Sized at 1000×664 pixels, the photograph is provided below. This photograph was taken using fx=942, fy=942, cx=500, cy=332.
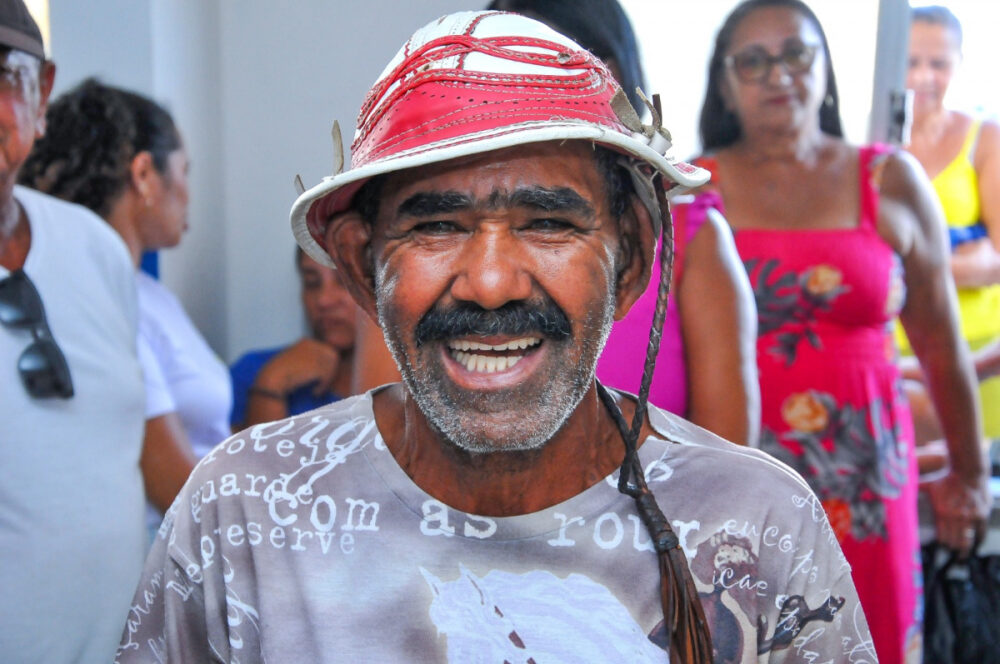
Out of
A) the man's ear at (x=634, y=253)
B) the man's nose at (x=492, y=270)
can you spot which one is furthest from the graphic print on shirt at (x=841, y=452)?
the man's nose at (x=492, y=270)

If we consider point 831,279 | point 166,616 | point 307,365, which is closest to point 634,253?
point 166,616

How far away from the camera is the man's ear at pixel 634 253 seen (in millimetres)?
1313

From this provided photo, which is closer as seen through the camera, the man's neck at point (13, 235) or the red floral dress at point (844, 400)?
the man's neck at point (13, 235)

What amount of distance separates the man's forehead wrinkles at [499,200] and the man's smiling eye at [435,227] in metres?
0.02

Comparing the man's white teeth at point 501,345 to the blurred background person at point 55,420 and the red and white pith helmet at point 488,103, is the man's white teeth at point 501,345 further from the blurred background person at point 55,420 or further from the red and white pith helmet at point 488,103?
the blurred background person at point 55,420

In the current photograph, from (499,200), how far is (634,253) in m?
0.25

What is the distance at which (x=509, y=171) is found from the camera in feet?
3.87

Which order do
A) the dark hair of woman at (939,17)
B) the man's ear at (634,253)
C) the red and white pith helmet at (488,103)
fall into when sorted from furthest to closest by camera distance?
the dark hair of woman at (939,17), the man's ear at (634,253), the red and white pith helmet at (488,103)

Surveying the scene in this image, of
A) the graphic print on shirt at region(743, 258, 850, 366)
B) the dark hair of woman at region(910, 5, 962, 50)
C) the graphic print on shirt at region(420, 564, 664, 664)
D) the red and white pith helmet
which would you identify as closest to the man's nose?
the red and white pith helmet

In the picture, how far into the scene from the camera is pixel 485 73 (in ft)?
3.74

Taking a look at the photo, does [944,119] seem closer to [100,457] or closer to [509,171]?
[509,171]

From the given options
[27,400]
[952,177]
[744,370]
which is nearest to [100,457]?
[27,400]

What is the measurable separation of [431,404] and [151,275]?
1888 mm

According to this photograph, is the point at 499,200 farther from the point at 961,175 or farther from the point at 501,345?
the point at 961,175
